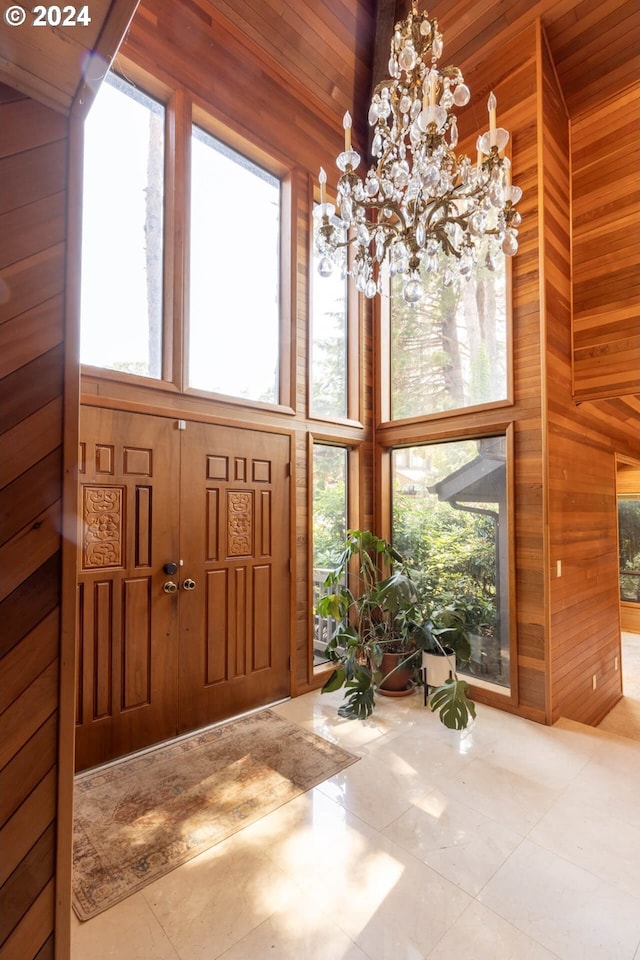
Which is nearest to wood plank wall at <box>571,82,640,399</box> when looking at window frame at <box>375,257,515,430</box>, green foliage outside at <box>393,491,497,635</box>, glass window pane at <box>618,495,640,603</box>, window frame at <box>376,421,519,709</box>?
window frame at <box>375,257,515,430</box>

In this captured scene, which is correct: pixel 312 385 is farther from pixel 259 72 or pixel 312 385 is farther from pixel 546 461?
pixel 259 72

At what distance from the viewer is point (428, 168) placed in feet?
6.22

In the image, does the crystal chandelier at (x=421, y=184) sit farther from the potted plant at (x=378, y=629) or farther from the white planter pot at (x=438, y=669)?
the white planter pot at (x=438, y=669)

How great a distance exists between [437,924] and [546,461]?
261 centimetres

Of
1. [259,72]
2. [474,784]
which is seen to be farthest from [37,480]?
[259,72]

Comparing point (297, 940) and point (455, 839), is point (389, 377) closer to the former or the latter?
point (455, 839)

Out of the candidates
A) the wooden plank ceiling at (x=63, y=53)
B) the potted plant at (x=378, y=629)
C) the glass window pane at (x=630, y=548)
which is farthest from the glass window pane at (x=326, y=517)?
the glass window pane at (x=630, y=548)

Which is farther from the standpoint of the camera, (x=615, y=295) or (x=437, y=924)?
(x=615, y=295)

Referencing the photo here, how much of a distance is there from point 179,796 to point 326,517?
2.25 metres

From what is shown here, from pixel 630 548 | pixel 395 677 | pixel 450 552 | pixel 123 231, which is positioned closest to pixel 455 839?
pixel 395 677

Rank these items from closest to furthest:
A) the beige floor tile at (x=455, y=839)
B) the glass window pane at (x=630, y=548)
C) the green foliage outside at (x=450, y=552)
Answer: the beige floor tile at (x=455, y=839) → the green foliage outside at (x=450, y=552) → the glass window pane at (x=630, y=548)

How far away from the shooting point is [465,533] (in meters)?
3.67

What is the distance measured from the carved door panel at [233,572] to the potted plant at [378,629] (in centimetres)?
45

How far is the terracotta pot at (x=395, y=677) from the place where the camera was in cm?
359
